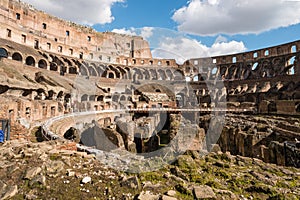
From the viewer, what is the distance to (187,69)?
171ft

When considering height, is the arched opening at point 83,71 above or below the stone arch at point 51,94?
above

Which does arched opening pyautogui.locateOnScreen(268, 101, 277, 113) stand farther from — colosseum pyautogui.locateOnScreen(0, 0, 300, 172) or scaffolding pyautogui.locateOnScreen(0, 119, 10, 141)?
scaffolding pyautogui.locateOnScreen(0, 119, 10, 141)

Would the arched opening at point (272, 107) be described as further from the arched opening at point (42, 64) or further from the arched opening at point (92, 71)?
the arched opening at point (42, 64)

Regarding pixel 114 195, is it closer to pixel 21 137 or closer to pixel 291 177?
pixel 291 177

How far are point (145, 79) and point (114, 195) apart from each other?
4529 cm

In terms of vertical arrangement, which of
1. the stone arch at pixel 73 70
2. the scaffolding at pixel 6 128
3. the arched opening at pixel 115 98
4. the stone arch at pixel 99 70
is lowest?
the scaffolding at pixel 6 128

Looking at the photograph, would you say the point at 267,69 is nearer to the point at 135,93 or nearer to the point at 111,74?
the point at 135,93

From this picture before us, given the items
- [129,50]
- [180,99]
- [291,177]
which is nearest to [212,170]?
[291,177]

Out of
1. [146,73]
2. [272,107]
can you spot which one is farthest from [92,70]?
[272,107]

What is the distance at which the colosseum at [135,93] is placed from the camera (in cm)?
1091

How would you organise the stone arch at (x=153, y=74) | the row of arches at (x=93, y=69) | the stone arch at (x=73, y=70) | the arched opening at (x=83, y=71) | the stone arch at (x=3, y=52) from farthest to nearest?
1. the stone arch at (x=153, y=74)
2. the arched opening at (x=83, y=71)
3. the stone arch at (x=73, y=70)
4. the row of arches at (x=93, y=69)
5. the stone arch at (x=3, y=52)

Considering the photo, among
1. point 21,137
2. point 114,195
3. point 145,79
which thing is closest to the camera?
point 114,195

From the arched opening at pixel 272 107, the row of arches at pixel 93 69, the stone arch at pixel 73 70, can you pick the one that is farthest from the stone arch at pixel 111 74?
the arched opening at pixel 272 107

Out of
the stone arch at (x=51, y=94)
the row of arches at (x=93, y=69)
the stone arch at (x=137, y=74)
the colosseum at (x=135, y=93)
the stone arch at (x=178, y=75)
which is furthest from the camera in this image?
the stone arch at (x=178, y=75)
